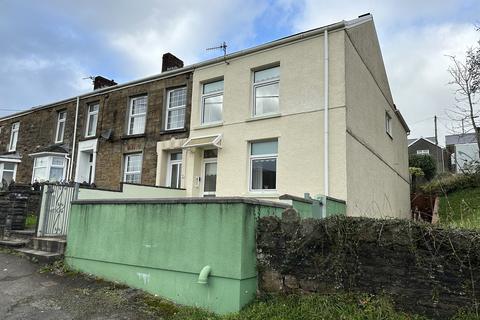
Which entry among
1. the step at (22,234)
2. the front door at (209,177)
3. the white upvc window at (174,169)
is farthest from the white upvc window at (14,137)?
the front door at (209,177)

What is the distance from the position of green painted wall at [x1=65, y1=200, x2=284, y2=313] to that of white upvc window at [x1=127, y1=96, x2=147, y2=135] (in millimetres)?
8694

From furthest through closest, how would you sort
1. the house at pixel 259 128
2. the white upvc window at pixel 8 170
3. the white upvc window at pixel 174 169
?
the white upvc window at pixel 8 170 → the white upvc window at pixel 174 169 → the house at pixel 259 128

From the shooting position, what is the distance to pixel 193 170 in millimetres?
13359

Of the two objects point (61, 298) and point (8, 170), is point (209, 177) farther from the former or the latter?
point (8, 170)

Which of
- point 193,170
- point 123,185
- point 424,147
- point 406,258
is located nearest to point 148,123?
point 193,170

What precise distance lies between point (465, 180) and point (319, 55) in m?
13.8

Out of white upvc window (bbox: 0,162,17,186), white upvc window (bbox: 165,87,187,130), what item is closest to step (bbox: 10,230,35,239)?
white upvc window (bbox: 165,87,187,130)

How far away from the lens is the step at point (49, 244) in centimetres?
789

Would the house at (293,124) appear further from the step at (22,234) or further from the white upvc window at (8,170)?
the white upvc window at (8,170)

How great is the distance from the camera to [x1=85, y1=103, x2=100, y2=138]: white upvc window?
17559 millimetres

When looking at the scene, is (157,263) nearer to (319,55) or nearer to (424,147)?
(319,55)

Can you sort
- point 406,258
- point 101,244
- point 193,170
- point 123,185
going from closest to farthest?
1. point 406,258
2. point 101,244
3. point 123,185
4. point 193,170

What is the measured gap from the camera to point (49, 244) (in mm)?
8125

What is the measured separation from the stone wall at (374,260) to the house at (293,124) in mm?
5356
